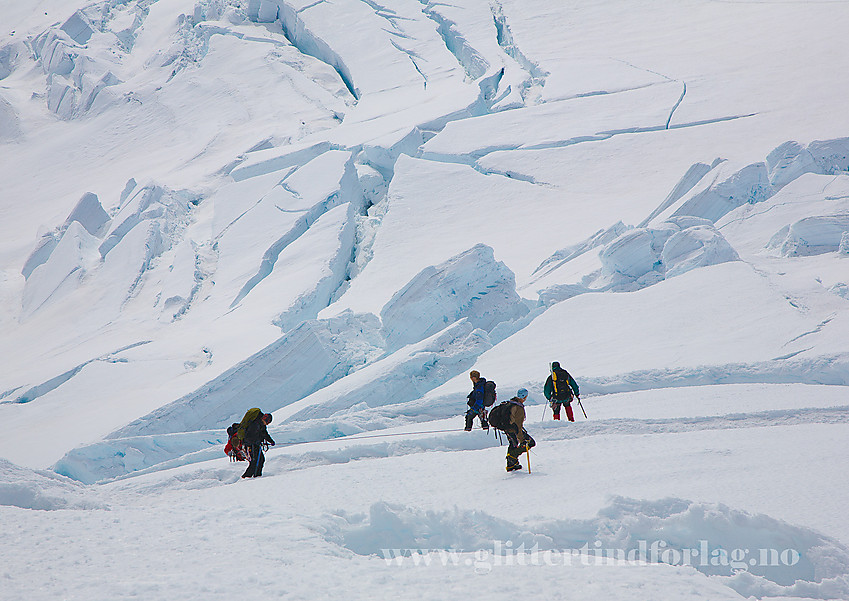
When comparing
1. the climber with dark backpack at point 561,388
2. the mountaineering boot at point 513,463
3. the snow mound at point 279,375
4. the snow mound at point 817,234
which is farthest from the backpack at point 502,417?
the snow mound at point 817,234

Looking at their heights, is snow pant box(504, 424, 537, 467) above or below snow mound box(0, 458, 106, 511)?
below

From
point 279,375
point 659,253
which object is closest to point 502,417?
point 279,375

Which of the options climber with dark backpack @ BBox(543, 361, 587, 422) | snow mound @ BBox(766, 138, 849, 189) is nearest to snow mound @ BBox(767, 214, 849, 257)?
snow mound @ BBox(766, 138, 849, 189)

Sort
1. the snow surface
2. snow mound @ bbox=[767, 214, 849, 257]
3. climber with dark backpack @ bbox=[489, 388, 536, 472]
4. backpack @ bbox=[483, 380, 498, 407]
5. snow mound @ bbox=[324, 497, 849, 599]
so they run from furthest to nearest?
snow mound @ bbox=[767, 214, 849, 257] → backpack @ bbox=[483, 380, 498, 407] → climber with dark backpack @ bbox=[489, 388, 536, 472] → the snow surface → snow mound @ bbox=[324, 497, 849, 599]

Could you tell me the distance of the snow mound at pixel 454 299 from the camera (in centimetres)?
1232

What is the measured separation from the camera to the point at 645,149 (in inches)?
755

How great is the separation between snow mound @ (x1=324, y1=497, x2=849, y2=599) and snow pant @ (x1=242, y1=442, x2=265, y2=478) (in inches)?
99.4

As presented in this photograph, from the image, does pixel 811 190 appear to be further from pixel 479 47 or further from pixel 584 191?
pixel 479 47

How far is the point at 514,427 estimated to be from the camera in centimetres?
553

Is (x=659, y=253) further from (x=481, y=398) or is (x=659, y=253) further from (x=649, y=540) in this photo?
(x=649, y=540)

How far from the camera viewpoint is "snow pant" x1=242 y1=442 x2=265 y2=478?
664cm

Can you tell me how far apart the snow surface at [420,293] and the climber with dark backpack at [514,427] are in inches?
13.5

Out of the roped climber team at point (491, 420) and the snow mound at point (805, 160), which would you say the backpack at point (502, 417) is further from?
the snow mound at point (805, 160)

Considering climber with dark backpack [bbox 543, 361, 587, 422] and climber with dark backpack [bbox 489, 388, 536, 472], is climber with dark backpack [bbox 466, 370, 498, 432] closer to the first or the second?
climber with dark backpack [bbox 543, 361, 587, 422]
